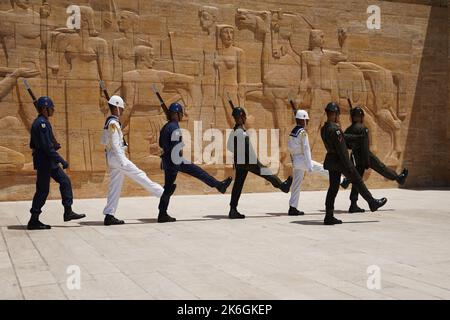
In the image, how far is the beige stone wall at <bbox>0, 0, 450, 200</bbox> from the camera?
36.6 feet

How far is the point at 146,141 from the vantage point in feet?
38.7

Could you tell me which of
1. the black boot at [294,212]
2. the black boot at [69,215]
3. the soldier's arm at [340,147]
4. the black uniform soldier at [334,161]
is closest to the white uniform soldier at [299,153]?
the black boot at [294,212]

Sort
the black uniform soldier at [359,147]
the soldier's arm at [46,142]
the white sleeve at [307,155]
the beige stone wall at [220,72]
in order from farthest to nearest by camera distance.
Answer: the beige stone wall at [220,72] → the black uniform soldier at [359,147] → the white sleeve at [307,155] → the soldier's arm at [46,142]

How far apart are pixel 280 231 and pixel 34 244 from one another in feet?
9.82

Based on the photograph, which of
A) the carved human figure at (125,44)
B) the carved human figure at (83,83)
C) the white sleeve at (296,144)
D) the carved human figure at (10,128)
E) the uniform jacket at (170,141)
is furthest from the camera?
the carved human figure at (125,44)

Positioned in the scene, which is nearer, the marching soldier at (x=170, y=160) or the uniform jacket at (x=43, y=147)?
the uniform jacket at (x=43, y=147)

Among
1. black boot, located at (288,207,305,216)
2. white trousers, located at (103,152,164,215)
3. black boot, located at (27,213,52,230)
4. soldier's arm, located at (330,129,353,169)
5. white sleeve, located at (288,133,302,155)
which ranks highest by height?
soldier's arm, located at (330,129,353,169)

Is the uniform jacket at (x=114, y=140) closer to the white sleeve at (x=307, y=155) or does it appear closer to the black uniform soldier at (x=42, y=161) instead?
the black uniform soldier at (x=42, y=161)

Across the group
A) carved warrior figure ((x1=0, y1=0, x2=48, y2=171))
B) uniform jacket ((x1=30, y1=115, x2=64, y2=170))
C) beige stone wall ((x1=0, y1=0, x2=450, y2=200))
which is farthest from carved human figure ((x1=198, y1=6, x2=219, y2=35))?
uniform jacket ((x1=30, y1=115, x2=64, y2=170))

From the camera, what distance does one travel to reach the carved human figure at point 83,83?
1130cm

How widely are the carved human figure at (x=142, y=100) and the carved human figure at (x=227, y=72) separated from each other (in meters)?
1.10

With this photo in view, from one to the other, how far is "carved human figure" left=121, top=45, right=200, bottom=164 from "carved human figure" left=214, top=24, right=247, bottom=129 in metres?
1.10

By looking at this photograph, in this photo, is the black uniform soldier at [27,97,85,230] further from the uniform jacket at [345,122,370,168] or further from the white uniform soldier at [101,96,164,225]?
the uniform jacket at [345,122,370,168]

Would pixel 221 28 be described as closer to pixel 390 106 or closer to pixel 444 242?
pixel 390 106
